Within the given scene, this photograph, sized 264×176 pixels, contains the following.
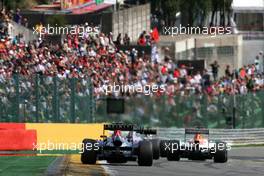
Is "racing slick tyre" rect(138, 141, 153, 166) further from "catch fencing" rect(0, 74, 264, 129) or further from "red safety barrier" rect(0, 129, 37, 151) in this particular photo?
"catch fencing" rect(0, 74, 264, 129)

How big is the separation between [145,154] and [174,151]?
3533mm

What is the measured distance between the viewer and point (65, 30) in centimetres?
4125

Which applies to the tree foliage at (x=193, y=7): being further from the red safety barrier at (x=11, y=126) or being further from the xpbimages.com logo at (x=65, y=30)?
the red safety barrier at (x=11, y=126)

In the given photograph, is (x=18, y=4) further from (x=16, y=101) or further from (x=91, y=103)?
(x=16, y=101)

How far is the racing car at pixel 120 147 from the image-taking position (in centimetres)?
2634

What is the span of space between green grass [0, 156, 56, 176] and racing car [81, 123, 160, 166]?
42.8 inches

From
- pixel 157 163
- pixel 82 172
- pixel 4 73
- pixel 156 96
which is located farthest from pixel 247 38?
pixel 82 172

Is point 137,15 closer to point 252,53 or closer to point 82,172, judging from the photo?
point 252,53

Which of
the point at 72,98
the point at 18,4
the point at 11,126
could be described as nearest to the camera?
the point at 11,126

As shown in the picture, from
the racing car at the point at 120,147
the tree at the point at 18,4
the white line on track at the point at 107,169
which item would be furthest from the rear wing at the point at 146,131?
the tree at the point at 18,4

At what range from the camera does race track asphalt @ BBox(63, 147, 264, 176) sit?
23969 mm

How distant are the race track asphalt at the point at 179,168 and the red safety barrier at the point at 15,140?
2.52 metres

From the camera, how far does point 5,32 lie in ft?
123

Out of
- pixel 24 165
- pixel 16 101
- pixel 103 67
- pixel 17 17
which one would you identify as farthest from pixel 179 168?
pixel 17 17
